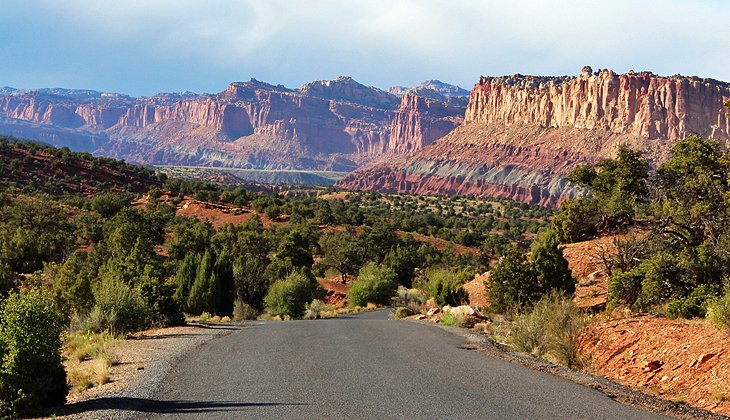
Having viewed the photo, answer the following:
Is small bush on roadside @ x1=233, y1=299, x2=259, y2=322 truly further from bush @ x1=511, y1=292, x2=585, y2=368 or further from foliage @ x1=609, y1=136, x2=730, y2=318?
bush @ x1=511, y1=292, x2=585, y2=368

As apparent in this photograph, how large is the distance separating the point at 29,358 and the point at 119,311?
42.7 ft

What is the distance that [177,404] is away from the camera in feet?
36.5

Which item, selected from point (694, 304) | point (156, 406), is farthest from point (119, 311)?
point (694, 304)

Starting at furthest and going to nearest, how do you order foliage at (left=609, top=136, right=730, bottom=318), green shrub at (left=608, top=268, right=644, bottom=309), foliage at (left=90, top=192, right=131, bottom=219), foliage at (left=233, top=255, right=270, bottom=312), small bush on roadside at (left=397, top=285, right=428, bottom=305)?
1. foliage at (left=90, top=192, right=131, bottom=219)
2. small bush on roadside at (left=397, top=285, right=428, bottom=305)
3. foliage at (left=233, top=255, right=270, bottom=312)
4. green shrub at (left=608, top=268, right=644, bottom=309)
5. foliage at (left=609, top=136, right=730, bottom=318)

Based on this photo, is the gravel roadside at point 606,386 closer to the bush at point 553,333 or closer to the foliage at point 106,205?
the bush at point 553,333

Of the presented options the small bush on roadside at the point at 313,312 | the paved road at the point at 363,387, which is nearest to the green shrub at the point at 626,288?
the paved road at the point at 363,387

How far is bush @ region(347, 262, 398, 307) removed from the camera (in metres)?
57.1

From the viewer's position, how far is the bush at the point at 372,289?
5712cm

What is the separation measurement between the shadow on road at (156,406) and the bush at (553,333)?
9.69 meters

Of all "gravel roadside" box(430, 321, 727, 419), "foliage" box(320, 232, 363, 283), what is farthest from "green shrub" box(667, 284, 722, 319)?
"foliage" box(320, 232, 363, 283)

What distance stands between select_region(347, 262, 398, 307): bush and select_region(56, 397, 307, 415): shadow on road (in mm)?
45899

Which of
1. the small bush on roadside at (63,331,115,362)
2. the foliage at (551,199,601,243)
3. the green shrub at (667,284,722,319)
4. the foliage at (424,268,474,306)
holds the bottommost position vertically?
the foliage at (424,268,474,306)

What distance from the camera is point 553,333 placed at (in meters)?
18.6

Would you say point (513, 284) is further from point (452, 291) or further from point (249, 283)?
point (249, 283)
